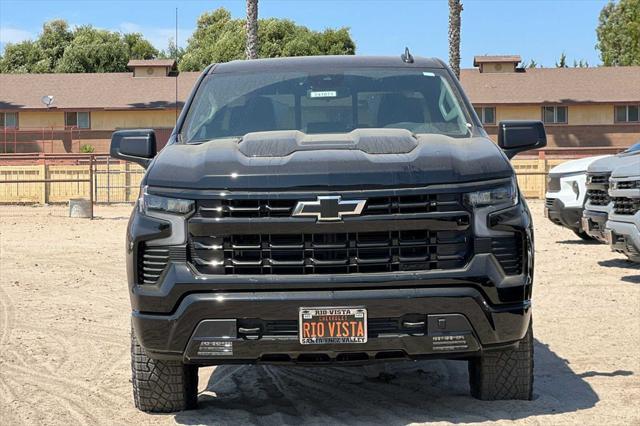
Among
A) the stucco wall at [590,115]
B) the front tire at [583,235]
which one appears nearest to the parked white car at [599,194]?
the front tire at [583,235]

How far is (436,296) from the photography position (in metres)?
5.30

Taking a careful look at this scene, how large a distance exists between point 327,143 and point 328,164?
438 mm

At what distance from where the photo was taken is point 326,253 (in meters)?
5.36

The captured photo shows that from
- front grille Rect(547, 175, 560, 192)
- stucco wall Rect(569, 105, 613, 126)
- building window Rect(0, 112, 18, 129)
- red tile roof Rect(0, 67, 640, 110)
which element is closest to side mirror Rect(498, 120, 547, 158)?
front grille Rect(547, 175, 560, 192)

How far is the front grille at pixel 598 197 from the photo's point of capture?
13.3 meters

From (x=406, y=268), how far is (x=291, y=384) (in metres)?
1.94

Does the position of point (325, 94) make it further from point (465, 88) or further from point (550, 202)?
point (465, 88)

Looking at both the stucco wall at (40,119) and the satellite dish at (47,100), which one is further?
the stucco wall at (40,119)

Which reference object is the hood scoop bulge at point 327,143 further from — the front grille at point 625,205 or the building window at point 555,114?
the building window at point 555,114

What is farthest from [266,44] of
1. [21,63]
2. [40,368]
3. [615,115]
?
[40,368]

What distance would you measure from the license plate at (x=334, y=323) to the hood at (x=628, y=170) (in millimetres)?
7229

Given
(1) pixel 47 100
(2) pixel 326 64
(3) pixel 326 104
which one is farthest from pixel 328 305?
(1) pixel 47 100

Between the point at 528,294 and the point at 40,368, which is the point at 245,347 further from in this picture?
the point at 40,368

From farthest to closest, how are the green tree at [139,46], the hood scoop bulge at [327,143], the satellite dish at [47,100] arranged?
1. the green tree at [139,46]
2. the satellite dish at [47,100]
3. the hood scoop bulge at [327,143]
